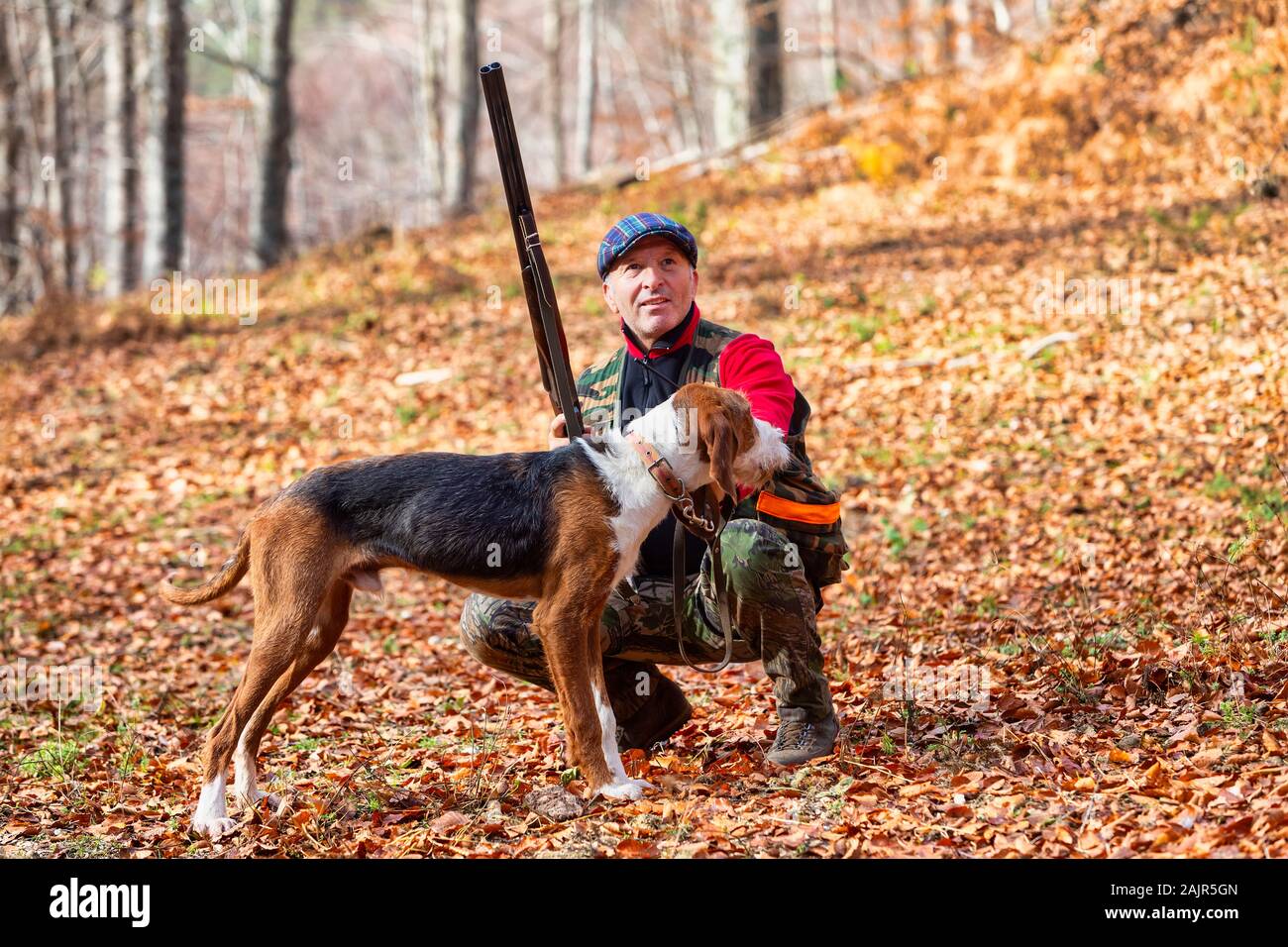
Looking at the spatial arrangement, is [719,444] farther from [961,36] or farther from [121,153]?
[121,153]

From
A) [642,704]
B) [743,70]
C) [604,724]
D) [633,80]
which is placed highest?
[633,80]

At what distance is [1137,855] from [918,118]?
1472cm

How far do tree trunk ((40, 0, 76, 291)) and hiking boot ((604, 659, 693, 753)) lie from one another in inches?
650

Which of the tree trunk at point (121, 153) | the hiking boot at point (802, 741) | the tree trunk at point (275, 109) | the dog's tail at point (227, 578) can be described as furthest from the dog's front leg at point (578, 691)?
the tree trunk at point (121, 153)

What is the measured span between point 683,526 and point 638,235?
122 centimetres

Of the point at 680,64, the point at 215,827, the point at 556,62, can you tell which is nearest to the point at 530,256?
the point at 215,827

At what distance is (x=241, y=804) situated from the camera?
188 inches

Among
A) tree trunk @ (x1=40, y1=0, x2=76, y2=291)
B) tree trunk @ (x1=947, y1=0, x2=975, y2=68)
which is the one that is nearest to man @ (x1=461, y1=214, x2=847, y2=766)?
tree trunk @ (x1=947, y1=0, x2=975, y2=68)

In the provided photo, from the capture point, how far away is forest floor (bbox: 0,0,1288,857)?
15.2ft

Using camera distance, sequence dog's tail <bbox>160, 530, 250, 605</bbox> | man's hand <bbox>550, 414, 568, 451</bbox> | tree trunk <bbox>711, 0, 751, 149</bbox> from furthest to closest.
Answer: tree trunk <bbox>711, 0, 751, 149</bbox>, man's hand <bbox>550, 414, 568, 451</bbox>, dog's tail <bbox>160, 530, 250, 605</bbox>

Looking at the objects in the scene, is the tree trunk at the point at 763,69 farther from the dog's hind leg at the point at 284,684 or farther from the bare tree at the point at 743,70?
the dog's hind leg at the point at 284,684

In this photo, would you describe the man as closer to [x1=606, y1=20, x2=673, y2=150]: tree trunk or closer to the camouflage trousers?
the camouflage trousers

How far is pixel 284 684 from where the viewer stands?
485 cm
